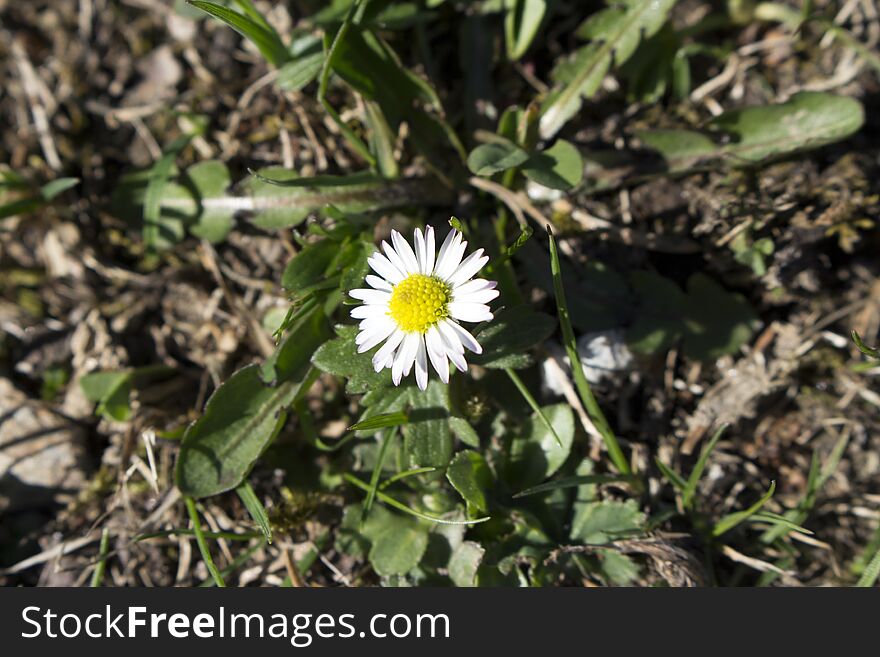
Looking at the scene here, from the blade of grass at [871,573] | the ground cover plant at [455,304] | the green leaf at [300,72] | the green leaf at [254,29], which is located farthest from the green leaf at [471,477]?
the green leaf at [254,29]

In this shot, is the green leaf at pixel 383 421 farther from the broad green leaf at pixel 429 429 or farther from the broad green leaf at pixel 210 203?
the broad green leaf at pixel 210 203

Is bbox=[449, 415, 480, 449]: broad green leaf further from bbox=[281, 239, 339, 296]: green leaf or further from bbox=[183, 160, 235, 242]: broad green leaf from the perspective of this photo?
bbox=[183, 160, 235, 242]: broad green leaf

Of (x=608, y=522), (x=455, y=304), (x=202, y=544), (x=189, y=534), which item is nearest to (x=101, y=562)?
(x=189, y=534)

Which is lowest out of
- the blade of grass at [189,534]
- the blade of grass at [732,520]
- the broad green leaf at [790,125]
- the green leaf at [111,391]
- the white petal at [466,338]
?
the blade of grass at [732,520]

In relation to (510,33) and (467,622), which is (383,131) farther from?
(467,622)

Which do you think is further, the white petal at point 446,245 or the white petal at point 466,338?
the white petal at point 446,245

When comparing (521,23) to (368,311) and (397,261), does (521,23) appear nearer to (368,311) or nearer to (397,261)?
(397,261)
